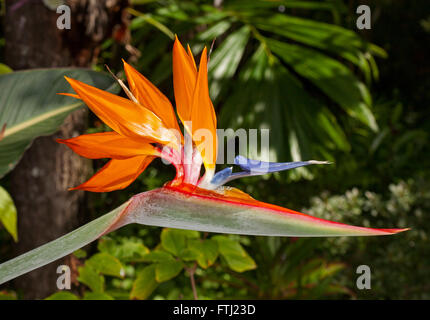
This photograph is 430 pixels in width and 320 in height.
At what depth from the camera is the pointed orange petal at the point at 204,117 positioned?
0.83ft

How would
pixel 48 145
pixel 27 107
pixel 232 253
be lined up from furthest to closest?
pixel 48 145, pixel 232 253, pixel 27 107

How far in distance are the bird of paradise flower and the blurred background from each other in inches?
10.2

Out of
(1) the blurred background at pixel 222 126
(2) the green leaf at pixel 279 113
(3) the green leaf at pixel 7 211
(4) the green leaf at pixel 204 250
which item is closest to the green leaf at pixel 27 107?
(1) the blurred background at pixel 222 126

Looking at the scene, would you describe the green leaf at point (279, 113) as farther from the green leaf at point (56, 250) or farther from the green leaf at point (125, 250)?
the green leaf at point (56, 250)

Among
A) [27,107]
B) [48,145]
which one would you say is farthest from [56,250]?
[48,145]

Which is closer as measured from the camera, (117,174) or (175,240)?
(117,174)

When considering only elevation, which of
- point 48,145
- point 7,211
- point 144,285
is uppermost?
point 48,145

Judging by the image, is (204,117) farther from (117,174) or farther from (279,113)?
(279,113)

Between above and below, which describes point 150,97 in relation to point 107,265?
above

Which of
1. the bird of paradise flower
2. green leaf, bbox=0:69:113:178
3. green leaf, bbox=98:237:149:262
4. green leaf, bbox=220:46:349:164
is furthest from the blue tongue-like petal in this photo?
green leaf, bbox=220:46:349:164

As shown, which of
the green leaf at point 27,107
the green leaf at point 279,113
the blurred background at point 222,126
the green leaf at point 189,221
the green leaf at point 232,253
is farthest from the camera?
the green leaf at point 279,113

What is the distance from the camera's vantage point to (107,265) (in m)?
0.56

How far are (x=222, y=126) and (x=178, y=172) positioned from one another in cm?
72

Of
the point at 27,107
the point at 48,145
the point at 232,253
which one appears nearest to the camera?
the point at 27,107
